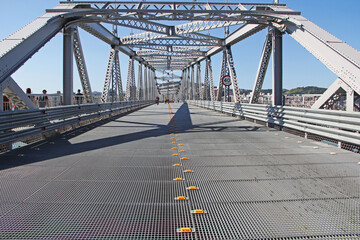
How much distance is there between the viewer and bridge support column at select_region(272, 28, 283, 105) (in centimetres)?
1196

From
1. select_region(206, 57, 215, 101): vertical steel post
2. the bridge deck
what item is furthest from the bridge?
select_region(206, 57, 215, 101): vertical steel post

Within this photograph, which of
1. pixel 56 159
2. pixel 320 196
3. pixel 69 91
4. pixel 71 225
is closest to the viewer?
pixel 71 225

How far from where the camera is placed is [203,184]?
426cm

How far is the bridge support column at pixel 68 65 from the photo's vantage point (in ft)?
38.4

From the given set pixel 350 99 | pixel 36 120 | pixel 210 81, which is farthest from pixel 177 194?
pixel 210 81

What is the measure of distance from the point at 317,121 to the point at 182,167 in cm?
495

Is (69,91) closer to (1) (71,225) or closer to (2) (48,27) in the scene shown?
(2) (48,27)

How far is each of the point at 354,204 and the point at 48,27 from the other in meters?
10.9

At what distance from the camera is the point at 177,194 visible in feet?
12.6

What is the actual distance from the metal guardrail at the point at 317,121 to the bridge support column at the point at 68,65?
8901 millimetres

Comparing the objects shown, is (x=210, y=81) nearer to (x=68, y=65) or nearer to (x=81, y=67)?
(x=81, y=67)

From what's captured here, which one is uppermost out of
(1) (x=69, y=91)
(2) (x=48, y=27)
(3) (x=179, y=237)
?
(2) (x=48, y=27)

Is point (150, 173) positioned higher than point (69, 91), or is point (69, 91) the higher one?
point (69, 91)

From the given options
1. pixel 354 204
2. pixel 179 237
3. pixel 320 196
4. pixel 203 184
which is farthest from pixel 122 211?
pixel 354 204
